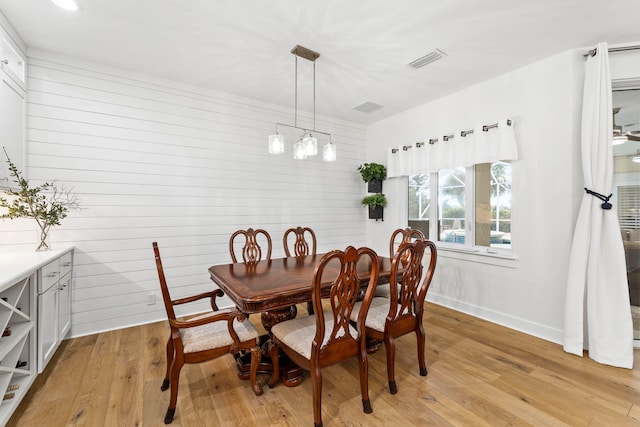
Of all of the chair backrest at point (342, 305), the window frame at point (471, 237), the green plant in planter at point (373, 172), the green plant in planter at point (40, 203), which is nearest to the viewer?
the chair backrest at point (342, 305)

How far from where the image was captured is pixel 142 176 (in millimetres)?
3289

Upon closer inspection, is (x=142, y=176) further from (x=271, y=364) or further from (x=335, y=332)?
(x=335, y=332)

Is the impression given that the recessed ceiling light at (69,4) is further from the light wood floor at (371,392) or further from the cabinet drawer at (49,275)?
the light wood floor at (371,392)

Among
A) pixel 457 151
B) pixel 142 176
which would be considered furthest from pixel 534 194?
pixel 142 176

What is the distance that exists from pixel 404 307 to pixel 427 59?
97.9 inches

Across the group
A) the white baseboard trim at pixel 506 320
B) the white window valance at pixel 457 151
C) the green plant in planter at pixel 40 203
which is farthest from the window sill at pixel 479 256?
the green plant in planter at pixel 40 203

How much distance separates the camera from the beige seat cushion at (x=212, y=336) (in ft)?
6.07

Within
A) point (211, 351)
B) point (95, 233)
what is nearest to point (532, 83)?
point (211, 351)

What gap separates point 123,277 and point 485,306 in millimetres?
4247

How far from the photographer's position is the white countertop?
1.67m

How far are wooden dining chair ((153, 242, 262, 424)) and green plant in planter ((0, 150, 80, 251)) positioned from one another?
162cm

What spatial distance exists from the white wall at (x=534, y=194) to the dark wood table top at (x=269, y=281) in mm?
1467

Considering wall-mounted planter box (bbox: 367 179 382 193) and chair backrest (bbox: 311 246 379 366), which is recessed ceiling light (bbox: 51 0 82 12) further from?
wall-mounted planter box (bbox: 367 179 382 193)

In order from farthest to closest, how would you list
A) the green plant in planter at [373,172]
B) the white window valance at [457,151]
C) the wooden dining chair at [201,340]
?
the green plant in planter at [373,172] < the white window valance at [457,151] < the wooden dining chair at [201,340]
